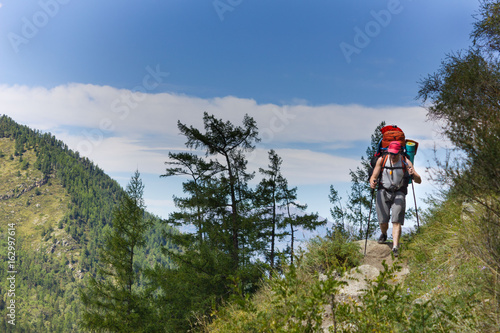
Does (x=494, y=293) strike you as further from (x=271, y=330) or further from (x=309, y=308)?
(x=271, y=330)

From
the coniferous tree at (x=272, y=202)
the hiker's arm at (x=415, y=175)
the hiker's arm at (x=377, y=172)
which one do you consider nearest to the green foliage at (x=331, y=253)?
the hiker's arm at (x=377, y=172)

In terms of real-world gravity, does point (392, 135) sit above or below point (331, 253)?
above

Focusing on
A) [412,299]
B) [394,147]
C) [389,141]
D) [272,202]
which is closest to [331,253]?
[394,147]

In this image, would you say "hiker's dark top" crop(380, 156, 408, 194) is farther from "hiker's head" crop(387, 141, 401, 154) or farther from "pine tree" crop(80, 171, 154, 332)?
"pine tree" crop(80, 171, 154, 332)

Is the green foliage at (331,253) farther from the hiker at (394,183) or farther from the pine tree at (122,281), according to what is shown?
the pine tree at (122,281)

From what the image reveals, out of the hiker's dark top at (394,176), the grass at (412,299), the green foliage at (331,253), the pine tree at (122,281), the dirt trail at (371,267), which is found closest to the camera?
the grass at (412,299)

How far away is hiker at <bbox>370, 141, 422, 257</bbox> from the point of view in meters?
7.83

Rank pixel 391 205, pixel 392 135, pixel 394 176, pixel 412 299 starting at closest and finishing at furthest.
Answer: pixel 412 299 → pixel 394 176 → pixel 391 205 → pixel 392 135

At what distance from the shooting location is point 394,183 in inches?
311

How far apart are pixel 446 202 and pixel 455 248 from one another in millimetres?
3126

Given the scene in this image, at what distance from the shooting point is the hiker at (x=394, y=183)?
7.83 metres

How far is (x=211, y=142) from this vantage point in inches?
777

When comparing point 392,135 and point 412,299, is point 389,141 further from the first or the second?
point 412,299

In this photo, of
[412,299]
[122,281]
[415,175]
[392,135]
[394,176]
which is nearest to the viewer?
[412,299]
